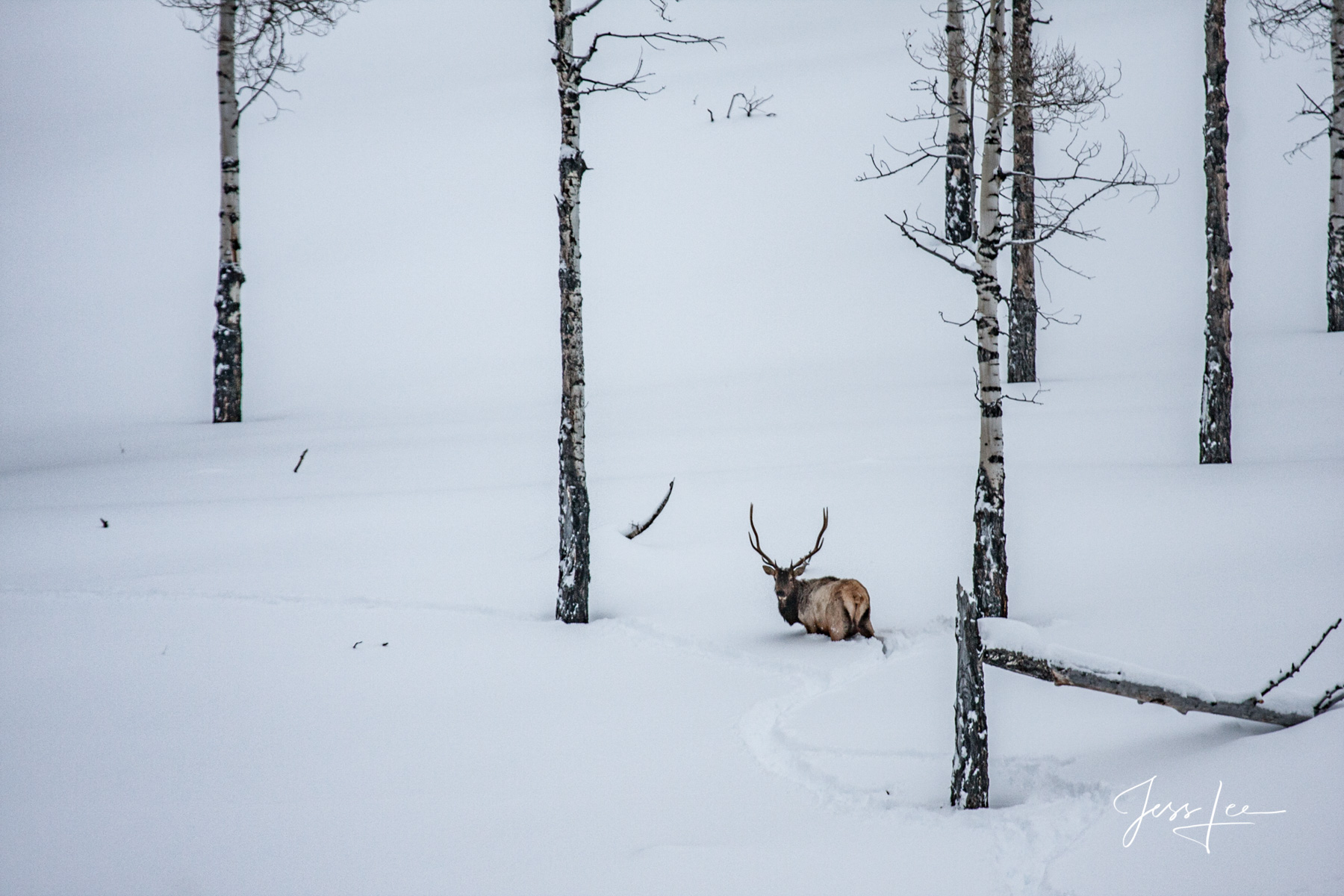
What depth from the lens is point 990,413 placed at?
6.41 metres

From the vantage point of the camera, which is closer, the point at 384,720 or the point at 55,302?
the point at 384,720

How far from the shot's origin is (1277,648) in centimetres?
534

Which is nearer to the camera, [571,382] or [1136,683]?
[1136,683]

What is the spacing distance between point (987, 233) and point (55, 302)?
2726 centimetres

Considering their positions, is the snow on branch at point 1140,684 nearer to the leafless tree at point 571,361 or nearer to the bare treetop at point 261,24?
the leafless tree at point 571,361

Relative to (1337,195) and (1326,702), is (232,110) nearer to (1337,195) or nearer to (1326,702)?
(1326,702)

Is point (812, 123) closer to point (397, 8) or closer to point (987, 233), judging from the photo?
point (987, 233)

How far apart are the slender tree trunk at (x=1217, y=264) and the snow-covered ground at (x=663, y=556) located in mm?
431

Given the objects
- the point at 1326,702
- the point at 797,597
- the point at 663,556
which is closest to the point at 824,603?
the point at 797,597

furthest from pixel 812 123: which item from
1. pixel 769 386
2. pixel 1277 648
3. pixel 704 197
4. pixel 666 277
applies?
pixel 1277 648

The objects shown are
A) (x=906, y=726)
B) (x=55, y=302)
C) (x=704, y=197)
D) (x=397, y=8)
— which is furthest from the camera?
(x=397, y=8)

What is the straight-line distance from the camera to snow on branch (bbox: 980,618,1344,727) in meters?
4.20

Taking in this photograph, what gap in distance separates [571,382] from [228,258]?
9545 mm

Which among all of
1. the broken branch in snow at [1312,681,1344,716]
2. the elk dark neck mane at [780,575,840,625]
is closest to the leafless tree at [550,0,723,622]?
the elk dark neck mane at [780,575,840,625]
